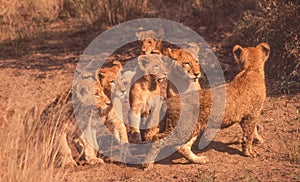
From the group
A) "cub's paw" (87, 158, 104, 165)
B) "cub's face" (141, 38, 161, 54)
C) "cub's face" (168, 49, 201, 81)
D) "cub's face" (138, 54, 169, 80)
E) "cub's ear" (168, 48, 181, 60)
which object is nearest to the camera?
"cub's paw" (87, 158, 104, 165)

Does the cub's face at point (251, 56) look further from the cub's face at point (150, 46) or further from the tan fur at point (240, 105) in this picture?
the cub's face at point (150, 46)

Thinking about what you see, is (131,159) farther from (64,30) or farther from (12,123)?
(64,30)

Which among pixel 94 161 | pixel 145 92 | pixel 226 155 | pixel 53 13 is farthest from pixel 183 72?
pixel 53 13

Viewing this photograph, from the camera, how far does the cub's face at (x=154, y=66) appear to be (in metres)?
7.12

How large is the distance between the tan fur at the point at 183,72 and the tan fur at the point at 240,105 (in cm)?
48

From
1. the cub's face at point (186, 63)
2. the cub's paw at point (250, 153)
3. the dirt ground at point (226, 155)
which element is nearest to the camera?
the dirt ground at point (226, 155)

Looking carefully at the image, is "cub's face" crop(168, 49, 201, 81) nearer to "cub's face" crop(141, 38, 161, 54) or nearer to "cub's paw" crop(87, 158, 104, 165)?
"cub's face" crop(141, 38, 161, 54)

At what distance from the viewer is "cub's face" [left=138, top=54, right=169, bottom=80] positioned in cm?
712

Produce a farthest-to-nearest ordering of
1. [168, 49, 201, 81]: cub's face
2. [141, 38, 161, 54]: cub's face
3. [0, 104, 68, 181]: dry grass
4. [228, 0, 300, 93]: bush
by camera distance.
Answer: [228, 0, 300, 93]: bush → [141, 38, 161, 54]: cub's face → [168, 49, 201, 81]: cub's face → [0, 104, 68, 181]: dry grass

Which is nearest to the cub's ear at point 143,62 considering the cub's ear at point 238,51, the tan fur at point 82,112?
the tan fur at point 82,112

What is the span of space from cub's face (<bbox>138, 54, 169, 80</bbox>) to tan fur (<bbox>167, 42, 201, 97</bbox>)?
0.11 m

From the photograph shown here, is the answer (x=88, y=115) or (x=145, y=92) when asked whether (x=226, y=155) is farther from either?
(x=88, y=115)

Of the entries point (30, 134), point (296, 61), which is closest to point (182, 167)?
point (30, 134)

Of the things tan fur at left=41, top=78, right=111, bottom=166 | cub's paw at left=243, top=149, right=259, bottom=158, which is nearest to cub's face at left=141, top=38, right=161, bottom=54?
tan fur at left=41, top=78, right=111, bottom=166
